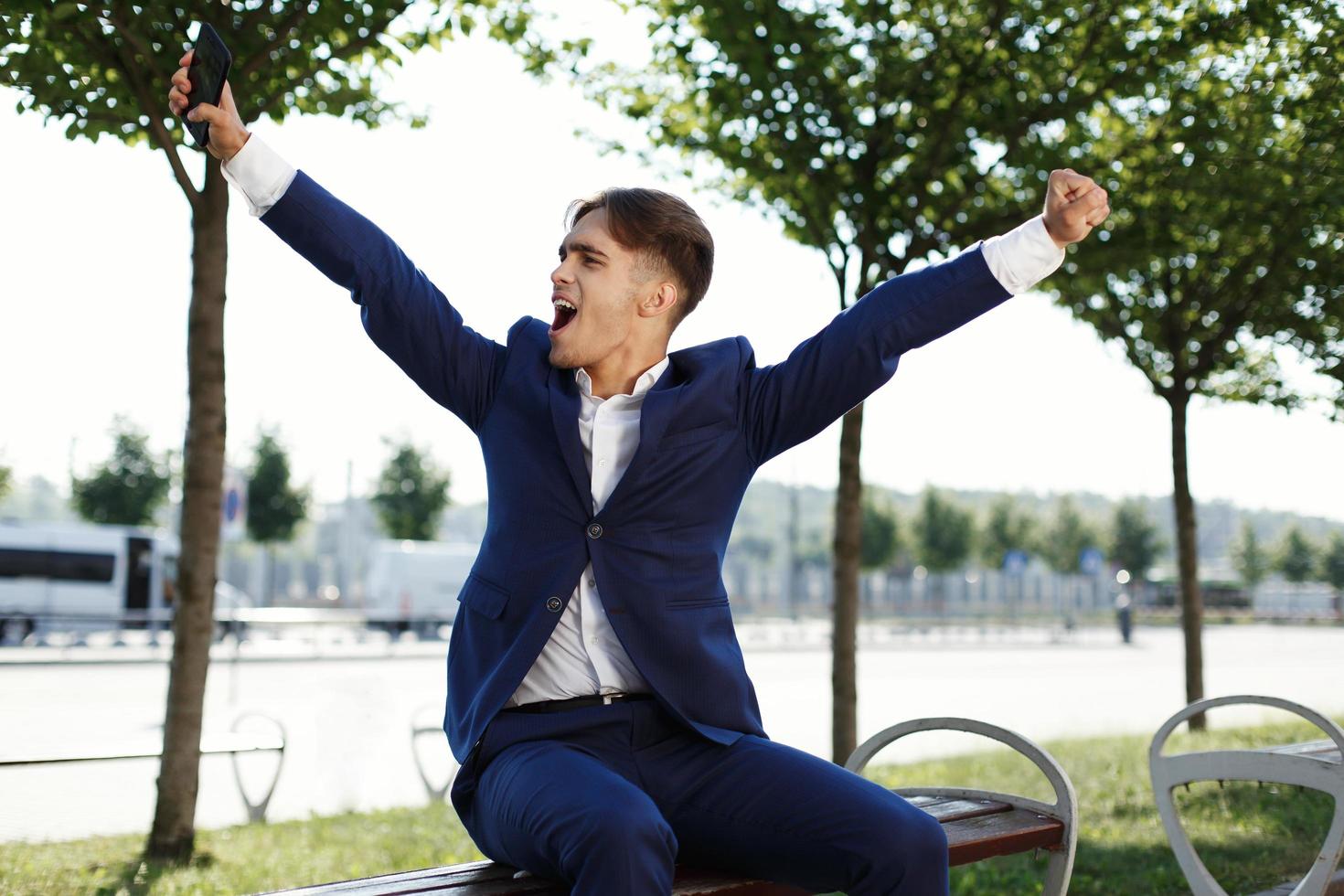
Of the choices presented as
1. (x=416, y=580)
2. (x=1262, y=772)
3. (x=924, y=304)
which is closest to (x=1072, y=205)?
(x=924, y=304)

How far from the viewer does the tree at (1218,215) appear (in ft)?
20.3

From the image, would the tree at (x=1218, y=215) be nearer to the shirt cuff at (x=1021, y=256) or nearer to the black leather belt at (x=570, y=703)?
the shirt cuff at (x=1021, y=256)

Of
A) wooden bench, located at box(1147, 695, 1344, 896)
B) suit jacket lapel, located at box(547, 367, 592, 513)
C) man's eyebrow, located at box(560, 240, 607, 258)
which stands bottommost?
wooden bench, located at box(1147, 695, 1344, 896)

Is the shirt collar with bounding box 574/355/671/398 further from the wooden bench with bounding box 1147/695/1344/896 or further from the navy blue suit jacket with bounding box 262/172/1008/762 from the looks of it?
the wooden bench with bounding box 1147/695/1344/896

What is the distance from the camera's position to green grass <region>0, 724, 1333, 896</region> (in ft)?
15.7

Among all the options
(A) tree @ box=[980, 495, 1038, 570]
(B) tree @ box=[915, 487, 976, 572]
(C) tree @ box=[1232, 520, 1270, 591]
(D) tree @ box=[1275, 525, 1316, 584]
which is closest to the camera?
(B) tree @ box=[915, 487, 976, 572]

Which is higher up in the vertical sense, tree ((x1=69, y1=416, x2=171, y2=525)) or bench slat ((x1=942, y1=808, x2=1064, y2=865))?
tree ((x1=69, y1=416, x2=171, y2=525))

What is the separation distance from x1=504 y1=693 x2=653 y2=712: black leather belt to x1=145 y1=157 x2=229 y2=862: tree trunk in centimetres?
318

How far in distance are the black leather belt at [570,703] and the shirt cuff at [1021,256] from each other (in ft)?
3.59

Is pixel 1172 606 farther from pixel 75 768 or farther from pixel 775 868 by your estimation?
pixel 775 868

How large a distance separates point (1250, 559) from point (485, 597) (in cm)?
7961

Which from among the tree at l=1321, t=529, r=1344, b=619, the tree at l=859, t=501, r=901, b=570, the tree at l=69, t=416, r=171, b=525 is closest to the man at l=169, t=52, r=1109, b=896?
the tree at l=69, t=416, r=171, b=525

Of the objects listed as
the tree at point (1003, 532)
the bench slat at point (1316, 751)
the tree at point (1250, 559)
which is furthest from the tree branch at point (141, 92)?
the tree at point (1250, 559)

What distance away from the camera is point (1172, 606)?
216 feet
